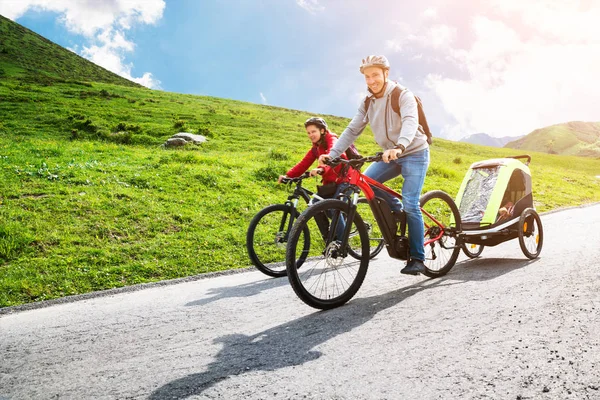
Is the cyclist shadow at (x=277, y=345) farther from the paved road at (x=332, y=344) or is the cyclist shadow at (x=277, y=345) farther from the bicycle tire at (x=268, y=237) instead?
the bicycle tire at (x=268, y=237)

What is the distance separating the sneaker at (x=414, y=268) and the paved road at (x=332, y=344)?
254mm

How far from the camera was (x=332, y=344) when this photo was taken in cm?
382

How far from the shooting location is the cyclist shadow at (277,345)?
10.8ft

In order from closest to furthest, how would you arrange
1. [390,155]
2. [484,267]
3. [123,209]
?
[390,155] < [484,267] < [123,209]

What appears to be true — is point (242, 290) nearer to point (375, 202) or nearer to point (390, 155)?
point (375, 202)

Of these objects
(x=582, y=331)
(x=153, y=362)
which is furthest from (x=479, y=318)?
(x=153, y=362)

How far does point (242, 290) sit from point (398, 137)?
2.94 meters

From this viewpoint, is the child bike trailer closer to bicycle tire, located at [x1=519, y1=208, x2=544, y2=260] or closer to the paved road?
bicycle tire, located at [x1=519, y1=208, x2=544, y2=260]

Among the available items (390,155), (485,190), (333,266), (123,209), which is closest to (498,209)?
(485,190)

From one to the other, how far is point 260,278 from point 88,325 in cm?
284

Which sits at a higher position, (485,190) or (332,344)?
(485,190)

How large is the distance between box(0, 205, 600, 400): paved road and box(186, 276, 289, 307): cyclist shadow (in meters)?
0.07

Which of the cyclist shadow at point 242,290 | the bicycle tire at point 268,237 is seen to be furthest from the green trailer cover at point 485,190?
the cyclist shadow at point 242,290

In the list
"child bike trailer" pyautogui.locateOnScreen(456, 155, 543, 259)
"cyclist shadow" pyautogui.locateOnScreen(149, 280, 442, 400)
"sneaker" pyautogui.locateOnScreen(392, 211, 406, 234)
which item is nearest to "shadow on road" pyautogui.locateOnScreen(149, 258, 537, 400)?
"cyclist shadow" pyautogui.locateOnScreen(149, 280, 442, 400)
